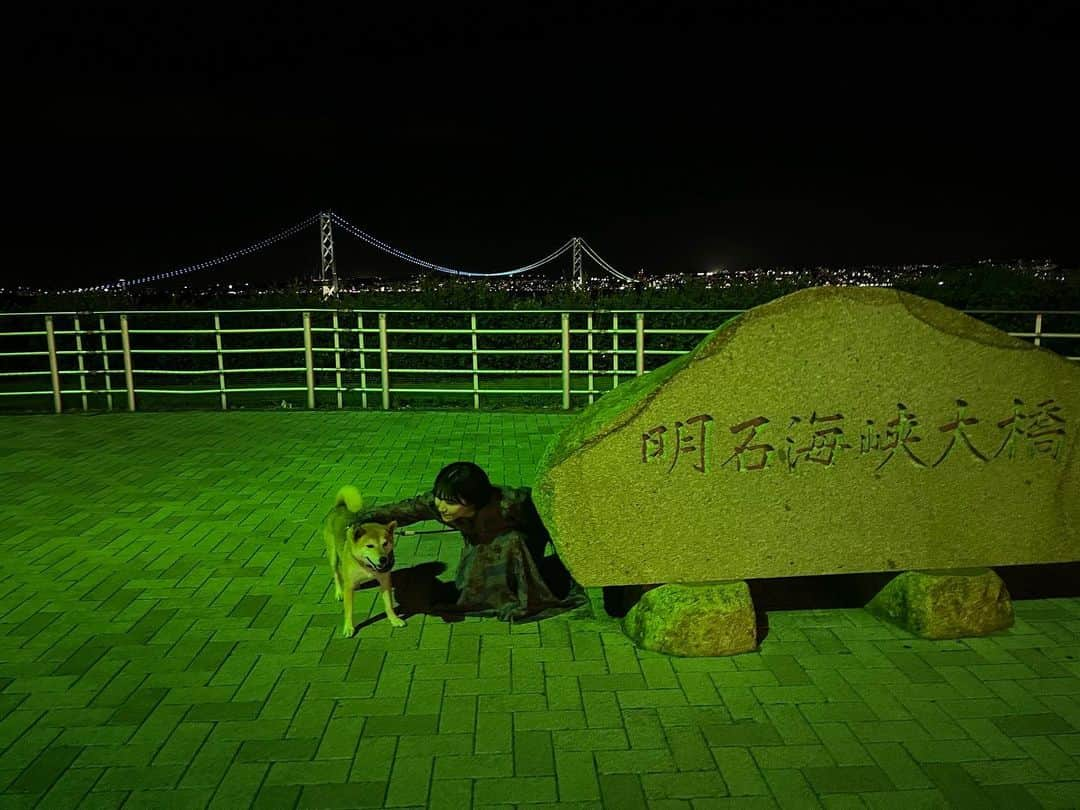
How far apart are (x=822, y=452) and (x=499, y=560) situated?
187cm

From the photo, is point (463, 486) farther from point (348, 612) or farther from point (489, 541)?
point (348, 612)

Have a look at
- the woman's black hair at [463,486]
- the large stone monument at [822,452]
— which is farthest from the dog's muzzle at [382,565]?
the large stone monument at [822,452]

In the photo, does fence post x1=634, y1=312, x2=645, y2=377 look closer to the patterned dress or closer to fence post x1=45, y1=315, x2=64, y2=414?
the patterned dress

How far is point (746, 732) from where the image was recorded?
3.42 m

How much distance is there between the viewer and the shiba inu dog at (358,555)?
4.26 m

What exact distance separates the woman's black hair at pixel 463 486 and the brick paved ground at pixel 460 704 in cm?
69

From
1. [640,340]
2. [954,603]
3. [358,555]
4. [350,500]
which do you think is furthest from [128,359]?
[954,603]

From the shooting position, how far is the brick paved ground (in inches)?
121

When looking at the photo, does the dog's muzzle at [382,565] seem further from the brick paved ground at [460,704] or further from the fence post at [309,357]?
the fence post at [309,357]

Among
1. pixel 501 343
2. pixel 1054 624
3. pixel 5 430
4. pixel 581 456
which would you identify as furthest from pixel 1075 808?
pixel 501 343

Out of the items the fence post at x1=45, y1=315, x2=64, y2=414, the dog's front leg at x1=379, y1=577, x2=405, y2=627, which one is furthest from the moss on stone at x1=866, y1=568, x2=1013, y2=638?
the fence post at x1=45, y1=315, x2=64, y2=414

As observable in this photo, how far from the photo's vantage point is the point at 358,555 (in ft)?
14.0

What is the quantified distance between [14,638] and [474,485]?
8.45 ft

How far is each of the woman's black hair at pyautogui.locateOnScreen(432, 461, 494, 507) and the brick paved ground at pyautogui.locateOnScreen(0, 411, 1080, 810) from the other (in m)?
0.69
